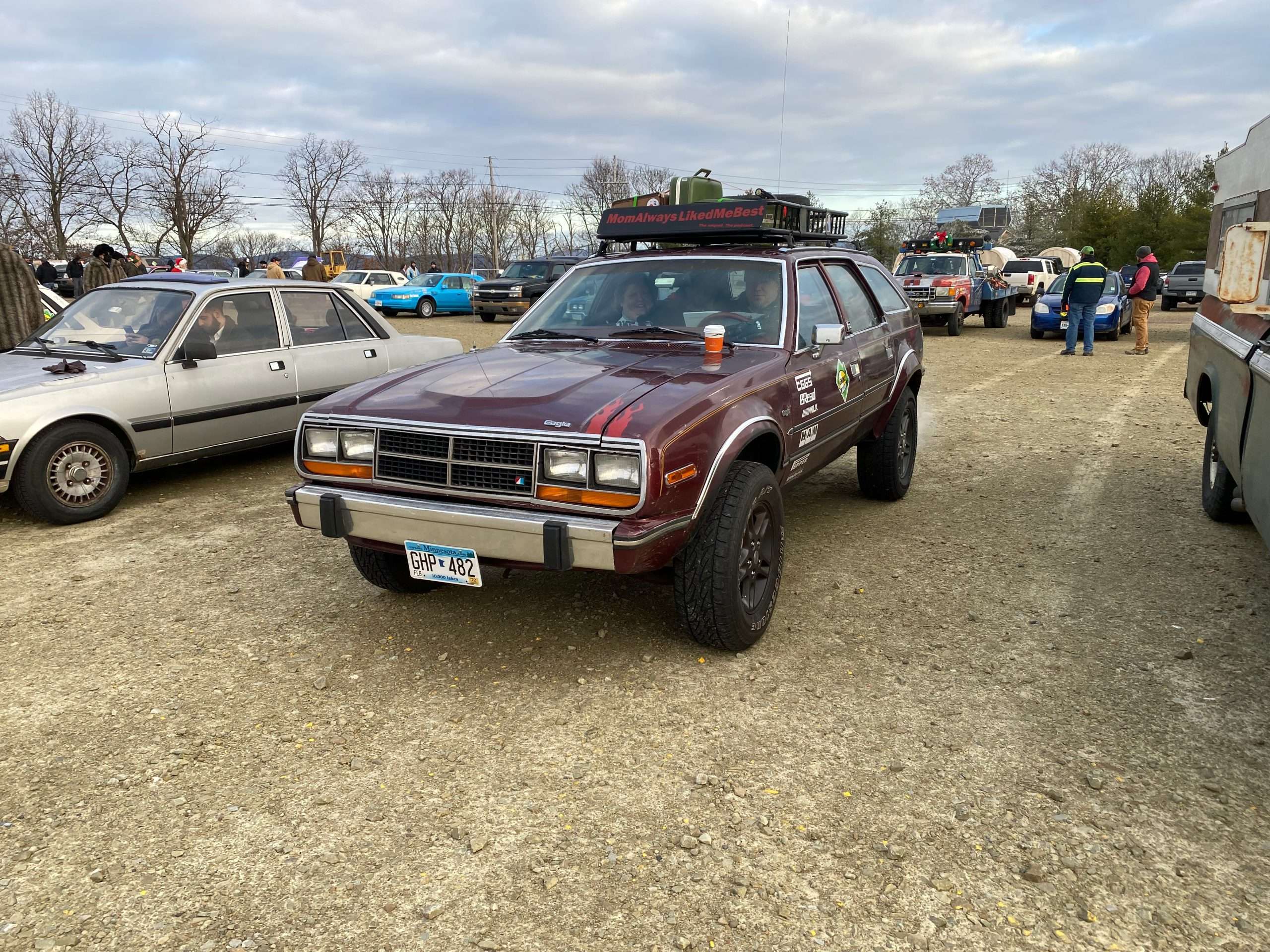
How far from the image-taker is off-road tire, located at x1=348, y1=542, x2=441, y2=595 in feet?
13.8

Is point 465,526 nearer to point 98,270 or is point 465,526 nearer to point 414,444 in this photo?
point 414,444

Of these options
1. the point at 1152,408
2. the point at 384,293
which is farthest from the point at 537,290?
the point at 1152,408

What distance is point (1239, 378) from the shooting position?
13.4 feet

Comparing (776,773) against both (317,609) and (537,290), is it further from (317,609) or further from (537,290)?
(537,290)

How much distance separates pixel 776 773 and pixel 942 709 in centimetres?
81

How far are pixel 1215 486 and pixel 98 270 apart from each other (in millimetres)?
11876

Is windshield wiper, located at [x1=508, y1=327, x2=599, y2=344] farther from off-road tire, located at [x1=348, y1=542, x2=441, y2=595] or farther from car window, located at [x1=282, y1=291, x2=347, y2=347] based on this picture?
car window, located at [x1=282, y1=291, x2=347, y2=347]

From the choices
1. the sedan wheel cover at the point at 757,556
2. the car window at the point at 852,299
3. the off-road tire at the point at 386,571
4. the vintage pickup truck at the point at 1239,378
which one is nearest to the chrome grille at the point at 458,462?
the off-road tire at the point at 386,571

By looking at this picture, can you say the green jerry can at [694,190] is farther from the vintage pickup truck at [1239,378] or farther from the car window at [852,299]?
the vintage pickup truck at [1239,378]

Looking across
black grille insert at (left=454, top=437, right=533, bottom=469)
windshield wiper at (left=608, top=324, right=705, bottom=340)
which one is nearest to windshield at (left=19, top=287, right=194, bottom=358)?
windshield wiper at (left=608, top=324, right=705, bottom=340)

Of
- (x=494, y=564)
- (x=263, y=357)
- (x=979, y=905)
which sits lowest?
(x=979, y=905)

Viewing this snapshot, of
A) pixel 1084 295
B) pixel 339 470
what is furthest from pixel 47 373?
pixel 1084 295

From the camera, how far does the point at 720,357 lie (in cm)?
403

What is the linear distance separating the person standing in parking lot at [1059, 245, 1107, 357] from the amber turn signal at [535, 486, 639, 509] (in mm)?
13333
